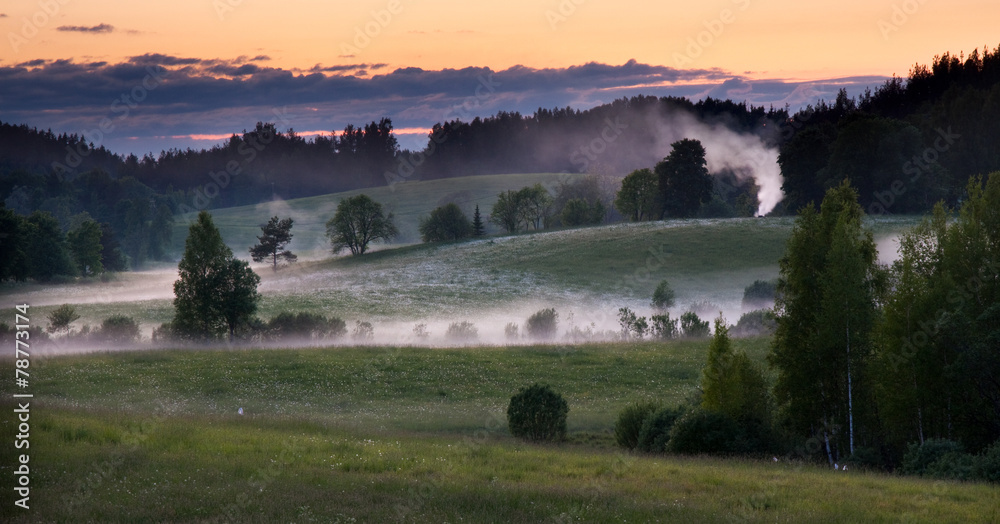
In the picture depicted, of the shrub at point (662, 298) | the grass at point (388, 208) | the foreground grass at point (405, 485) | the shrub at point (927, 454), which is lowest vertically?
the shrub at point (662, 298)

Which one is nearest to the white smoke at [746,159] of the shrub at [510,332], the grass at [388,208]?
the grass at [388,208]

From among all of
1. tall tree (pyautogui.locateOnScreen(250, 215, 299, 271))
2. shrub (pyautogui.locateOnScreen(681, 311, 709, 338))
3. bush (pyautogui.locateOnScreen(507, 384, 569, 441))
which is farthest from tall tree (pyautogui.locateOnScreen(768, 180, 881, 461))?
tall tree (pyautogui.locateOnScreen(250, 215, 299, 271))

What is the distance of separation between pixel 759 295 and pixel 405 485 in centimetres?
5735

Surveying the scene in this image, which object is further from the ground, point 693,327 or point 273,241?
point 273,241

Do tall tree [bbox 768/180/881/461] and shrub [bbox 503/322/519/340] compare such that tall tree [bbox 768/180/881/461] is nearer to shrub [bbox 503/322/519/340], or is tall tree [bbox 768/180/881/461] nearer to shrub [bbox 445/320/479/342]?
shrub [bbox 503/322/519/340]

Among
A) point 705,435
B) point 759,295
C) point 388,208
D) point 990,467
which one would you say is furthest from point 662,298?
point 388,208

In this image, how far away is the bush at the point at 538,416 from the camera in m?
22.6

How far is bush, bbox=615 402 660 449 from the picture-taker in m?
22.8

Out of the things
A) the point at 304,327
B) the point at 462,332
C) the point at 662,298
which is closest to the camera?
the point at 304,327

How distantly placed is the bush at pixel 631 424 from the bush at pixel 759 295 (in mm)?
43401

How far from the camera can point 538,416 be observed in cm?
2259

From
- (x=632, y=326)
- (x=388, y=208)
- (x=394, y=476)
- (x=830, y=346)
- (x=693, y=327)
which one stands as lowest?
(x=632, y=326)

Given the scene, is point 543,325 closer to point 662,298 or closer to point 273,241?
point 662,298

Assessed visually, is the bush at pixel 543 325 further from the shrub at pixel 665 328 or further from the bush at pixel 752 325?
the bush at pixel 752 325
